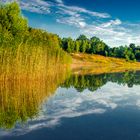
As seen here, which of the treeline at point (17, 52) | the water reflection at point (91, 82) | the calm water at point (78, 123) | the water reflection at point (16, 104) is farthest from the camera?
the water reflection at point (91, 82)

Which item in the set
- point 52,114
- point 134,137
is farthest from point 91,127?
point 52,114

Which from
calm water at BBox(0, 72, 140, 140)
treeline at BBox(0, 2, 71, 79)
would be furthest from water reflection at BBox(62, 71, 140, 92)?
calm water at BBox(0, 72, 140, 140)

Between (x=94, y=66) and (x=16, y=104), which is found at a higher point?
(x=16, y=104)

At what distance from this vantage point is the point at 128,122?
1541 cm

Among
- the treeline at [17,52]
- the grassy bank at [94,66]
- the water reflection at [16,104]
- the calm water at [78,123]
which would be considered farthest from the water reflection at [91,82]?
the grassy bank at [94,66]

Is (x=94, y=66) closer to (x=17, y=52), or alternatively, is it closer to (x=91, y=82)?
(x=91, y=82)

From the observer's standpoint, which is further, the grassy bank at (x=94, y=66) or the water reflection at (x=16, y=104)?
the grassy bank at (x=94, y=66)

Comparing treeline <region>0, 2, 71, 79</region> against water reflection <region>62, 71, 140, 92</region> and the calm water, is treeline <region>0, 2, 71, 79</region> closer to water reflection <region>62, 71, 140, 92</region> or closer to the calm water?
water reflection <region>62, 71, 140, 92</region>

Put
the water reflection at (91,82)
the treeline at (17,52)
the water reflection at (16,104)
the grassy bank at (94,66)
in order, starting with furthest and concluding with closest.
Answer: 1. the grassy bank at (94,66)
2. the water reflection at (91,82)
3. the treeline at (17,52)
4. the water reflection at (16,104)

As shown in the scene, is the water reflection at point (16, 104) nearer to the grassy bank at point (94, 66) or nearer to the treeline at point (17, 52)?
the treeline at point (17, 52)

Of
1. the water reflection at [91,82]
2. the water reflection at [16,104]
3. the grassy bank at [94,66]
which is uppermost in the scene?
the water reflection at [16,104]

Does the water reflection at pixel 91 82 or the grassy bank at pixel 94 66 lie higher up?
the water reflection at pixel 91 82

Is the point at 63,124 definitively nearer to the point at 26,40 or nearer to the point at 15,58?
the point at 15,58

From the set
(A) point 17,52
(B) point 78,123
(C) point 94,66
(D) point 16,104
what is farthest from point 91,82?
(C) point 94,66
